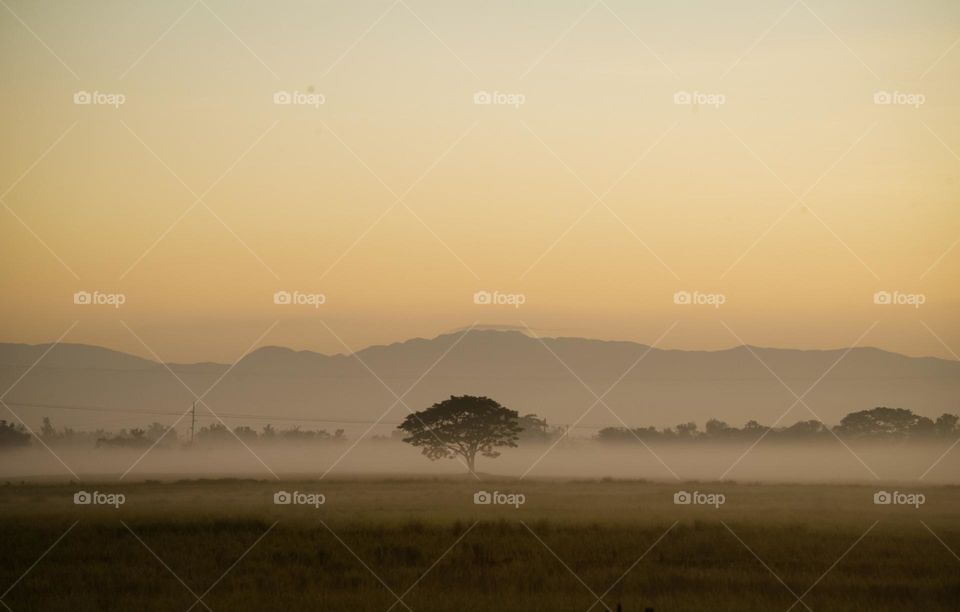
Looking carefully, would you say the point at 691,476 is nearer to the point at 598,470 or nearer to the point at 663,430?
the point at 598,470

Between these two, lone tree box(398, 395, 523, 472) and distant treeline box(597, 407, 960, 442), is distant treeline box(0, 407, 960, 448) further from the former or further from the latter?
lone tree box(398, 395, 523, 472)

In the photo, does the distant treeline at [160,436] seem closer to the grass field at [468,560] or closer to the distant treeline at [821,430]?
the distant treeline at [821,430]

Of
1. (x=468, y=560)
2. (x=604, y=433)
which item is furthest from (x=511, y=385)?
(x=468, y=560)

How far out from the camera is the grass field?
23422 millimetres

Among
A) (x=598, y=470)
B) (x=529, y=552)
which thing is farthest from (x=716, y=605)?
(x=598, y=470)

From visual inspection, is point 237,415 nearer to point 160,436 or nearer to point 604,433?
point 160,436

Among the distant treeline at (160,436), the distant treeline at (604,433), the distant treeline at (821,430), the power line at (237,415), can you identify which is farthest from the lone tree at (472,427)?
the power line at (237,415)

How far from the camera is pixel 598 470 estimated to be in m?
101

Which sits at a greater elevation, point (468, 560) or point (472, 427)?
point (472, 427)

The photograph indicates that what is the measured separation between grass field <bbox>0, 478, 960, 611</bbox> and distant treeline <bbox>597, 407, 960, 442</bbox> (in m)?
39.2

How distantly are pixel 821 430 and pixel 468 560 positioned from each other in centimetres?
9331

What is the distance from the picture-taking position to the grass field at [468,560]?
76.8 ft

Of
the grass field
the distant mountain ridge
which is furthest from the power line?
the grass field

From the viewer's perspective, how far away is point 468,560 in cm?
2756
